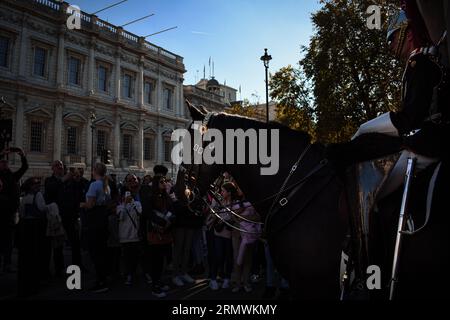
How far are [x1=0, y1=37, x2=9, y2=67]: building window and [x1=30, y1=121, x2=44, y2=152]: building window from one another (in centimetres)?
554

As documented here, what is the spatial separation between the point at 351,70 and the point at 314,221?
19.3 metres

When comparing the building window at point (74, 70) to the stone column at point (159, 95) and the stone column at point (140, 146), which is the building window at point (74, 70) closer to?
the stone column at point (140, 146)

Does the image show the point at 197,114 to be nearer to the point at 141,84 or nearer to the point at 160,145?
the point at 141,84

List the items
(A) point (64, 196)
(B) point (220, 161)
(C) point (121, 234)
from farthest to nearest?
(A) point (64, 196), (C) point (121, 234), (B) point (220, 161)

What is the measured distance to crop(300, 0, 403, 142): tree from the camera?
19.3 m

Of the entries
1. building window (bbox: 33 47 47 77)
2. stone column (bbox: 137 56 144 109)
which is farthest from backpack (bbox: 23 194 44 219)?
stone column (bbox: 137 56 144 109)

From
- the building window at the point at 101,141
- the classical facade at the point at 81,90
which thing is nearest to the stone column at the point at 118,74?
the classical facade at the point at 81,90

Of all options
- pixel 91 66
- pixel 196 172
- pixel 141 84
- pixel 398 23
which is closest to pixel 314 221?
pixel 196 172

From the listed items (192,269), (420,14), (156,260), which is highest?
(420,14)

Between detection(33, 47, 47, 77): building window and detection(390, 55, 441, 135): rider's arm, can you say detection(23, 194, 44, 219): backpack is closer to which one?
detection(390, 55, 441, 135): rider's arm
